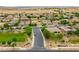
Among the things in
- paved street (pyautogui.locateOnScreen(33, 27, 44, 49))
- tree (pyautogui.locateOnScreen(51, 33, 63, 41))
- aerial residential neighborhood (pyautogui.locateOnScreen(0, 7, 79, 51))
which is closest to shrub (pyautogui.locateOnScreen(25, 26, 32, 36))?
aerial residential neighborhood (pyautogui.locateOnScreen(0, 7, 79, 51))

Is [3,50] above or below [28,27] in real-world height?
below

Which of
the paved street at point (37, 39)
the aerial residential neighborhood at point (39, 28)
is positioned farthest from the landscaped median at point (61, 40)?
the paved street at point (37, 39)

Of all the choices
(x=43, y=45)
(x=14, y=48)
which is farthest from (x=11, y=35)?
(x=43, y=45)

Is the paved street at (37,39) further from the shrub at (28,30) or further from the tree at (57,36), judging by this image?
the tree at (57,36)

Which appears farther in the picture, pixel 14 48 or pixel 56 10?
pixel 56 10
